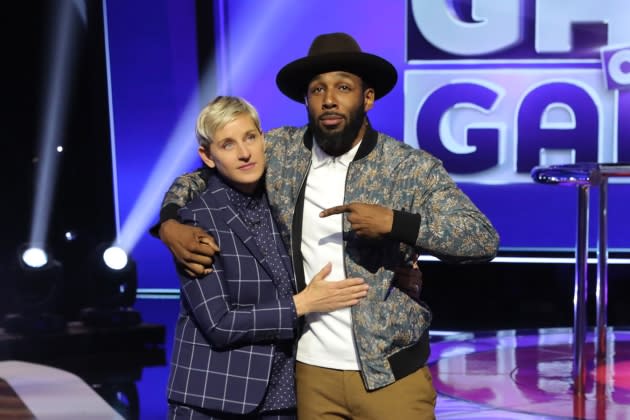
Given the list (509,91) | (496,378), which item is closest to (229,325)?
(496,378)

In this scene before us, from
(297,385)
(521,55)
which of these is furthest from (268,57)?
(297,385)

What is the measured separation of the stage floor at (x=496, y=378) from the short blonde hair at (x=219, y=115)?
1.65 m

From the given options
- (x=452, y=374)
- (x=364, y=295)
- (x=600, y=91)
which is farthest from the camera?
(x=600, y=91)

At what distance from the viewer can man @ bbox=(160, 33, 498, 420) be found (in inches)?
75.9

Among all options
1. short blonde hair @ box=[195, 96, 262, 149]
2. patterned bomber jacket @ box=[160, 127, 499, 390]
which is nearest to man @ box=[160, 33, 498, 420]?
patterned bomber jacket @ box=[160, 127, 499, 390]

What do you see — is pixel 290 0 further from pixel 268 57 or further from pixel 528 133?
pixel 528 133

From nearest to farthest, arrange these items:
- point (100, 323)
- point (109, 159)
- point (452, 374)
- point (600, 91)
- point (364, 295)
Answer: point (364, 295)
point (452, 374)
point (100, 323)
point (600, 91)
point (109, 159)

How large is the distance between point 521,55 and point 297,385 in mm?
4738

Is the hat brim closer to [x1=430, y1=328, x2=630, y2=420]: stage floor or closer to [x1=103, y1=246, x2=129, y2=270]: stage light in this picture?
[x1=430, y1=328, x2=630, y2=420]: stage floor

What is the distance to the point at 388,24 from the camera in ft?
21.7

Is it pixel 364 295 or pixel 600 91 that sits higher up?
pixel 600 91

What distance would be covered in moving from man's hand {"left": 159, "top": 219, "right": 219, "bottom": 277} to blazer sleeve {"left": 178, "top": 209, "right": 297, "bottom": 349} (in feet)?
0.08

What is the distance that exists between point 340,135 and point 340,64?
0.16m

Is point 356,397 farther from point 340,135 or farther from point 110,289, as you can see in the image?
point 110,289
